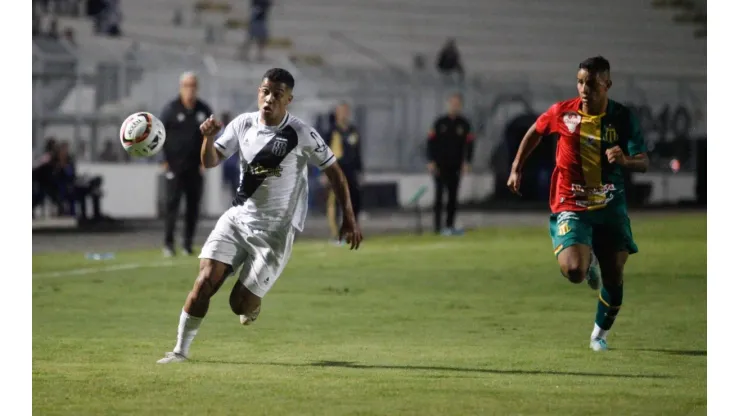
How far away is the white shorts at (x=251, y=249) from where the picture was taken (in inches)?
283

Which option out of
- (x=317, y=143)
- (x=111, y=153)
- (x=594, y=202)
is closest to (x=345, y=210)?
(x=317, y=143)

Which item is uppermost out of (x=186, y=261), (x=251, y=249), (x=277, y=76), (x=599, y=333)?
(x=277, y=76)

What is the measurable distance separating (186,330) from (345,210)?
1036 millimetres

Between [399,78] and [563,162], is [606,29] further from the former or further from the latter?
[563,162]

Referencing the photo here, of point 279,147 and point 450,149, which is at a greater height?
point 279,147

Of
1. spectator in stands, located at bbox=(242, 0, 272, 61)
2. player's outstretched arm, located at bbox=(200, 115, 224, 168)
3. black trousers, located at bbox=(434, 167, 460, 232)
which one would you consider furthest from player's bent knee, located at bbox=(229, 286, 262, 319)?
spectator in stands, located at bbox=(242, 0, 272, 61)

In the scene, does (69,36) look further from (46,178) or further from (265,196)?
(265,196)

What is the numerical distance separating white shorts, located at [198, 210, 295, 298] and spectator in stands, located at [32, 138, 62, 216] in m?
11.2

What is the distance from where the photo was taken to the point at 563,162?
7727 mm

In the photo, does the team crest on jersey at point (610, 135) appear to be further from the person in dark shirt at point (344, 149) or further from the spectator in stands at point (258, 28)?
the spectator in stands at point (258, 28)

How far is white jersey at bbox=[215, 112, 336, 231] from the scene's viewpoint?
7.28m

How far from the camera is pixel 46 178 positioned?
Result: 18.0 m

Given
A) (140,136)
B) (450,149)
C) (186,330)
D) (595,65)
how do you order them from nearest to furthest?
(186,330) → (595,65) → (140,136) → (450,149)

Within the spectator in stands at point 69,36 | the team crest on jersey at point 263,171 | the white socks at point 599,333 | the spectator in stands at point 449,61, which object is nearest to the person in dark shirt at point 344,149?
the spectator in stands at point 69,36
